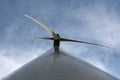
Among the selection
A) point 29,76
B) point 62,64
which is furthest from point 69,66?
point 29,76

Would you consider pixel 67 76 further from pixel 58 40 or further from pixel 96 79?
pixel 58 40

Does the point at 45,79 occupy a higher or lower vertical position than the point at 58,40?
lower

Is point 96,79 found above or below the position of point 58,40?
below

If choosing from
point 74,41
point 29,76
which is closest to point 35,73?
point 29,76

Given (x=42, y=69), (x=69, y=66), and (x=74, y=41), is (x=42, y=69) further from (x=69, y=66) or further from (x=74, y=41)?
(x=74, y=41)

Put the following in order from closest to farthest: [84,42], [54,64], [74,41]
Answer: [54,64], [84,42], [74,41]

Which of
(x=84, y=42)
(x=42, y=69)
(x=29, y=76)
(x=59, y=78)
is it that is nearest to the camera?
(x=59, y=78)

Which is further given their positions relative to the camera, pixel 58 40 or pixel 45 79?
pixel 58 40

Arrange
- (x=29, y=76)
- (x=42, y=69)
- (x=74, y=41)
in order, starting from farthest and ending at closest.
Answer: (x=74, y=41), (x=42, y=69), (x=29, y=76)

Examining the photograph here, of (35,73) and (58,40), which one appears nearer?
(35,73)
